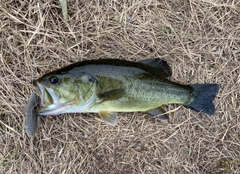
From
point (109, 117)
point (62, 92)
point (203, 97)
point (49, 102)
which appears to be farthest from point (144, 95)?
point (49, 102)

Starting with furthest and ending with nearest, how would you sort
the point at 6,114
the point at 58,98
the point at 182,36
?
the point at 182,36, the point at 6,114, the point at 58,98

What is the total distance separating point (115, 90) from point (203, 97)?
1.04 metres

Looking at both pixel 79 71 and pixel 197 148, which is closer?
pixel 79 71

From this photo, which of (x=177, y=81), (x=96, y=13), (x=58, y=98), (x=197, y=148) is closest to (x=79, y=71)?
(x=58, y=98)

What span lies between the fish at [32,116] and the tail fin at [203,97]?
169 centimetres

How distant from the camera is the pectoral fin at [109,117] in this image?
315cm

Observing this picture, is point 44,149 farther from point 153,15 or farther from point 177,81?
point 153,15

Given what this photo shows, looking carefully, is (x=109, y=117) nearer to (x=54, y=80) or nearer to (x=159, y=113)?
(x=159, y=113)

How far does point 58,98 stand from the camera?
113 inches

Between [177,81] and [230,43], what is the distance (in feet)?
2.64

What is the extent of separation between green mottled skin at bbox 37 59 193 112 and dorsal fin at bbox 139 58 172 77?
0.03 meters

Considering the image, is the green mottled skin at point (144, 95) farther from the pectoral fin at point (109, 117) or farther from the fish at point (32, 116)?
the fish at point (32, 116)

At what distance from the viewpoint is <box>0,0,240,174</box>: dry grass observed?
10.9 ft

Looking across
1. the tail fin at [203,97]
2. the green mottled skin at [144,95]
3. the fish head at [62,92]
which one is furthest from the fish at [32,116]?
the tail fin at [203,97]
